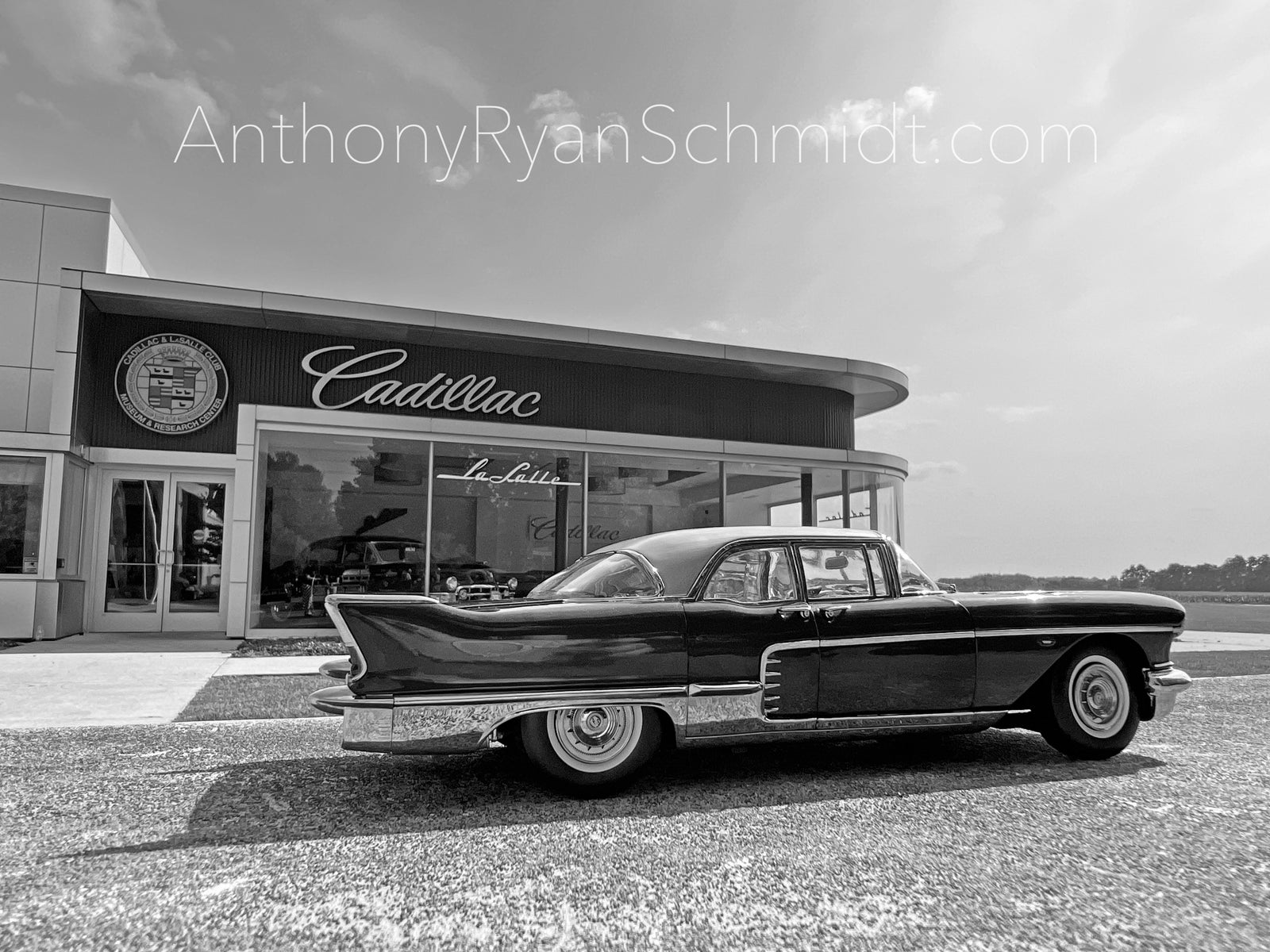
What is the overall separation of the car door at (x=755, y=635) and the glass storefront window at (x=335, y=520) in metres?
8.62

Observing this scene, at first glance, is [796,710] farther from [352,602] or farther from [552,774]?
[352,602]

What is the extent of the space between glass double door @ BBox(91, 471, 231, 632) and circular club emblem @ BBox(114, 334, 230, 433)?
0.81 meters

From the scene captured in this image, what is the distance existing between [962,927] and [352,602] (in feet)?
8.87

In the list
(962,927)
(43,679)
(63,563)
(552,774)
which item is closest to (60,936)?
(552,774)

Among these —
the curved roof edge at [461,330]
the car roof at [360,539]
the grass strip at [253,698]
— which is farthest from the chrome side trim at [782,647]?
the curved roof edge at [461,330]

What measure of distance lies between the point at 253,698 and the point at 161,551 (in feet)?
22.1

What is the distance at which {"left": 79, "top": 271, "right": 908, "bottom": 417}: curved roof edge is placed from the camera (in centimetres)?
1216

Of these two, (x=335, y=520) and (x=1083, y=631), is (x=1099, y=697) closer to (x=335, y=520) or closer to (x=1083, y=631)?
(x=1083, y=631)

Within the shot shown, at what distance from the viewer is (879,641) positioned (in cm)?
470

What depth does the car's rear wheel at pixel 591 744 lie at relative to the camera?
4.14 m

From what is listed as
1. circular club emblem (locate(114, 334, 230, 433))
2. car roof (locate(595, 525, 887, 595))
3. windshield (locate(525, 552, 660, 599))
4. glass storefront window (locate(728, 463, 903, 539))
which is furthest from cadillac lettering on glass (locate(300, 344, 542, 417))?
car roof (locate(595, 525, 887, 595))

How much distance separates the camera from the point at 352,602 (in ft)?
13.1

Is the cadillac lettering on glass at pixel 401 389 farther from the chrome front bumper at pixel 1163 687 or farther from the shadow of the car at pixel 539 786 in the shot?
the chrome front bumper at pixel 1163 687

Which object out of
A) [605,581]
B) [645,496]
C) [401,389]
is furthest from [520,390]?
[605,581]
